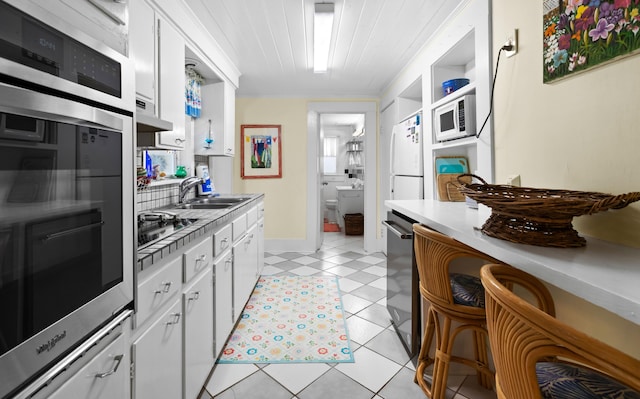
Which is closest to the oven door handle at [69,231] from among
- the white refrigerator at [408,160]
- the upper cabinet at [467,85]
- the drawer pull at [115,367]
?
the drawer pull at [115,367]

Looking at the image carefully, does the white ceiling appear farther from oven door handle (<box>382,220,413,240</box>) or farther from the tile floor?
the tile floor

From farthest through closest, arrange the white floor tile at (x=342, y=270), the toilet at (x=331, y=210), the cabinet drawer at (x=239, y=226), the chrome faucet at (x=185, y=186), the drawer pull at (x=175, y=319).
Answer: the toilet at (x=331, y=210)
the white floor tile at (x=342, y=270)
the chrome faucet at (x=185, y=186)
the cabinet drawer at (x=239, y=226)
the drawer pull at (x=175, y=319)

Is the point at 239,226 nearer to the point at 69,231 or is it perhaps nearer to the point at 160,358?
the point at 160,358

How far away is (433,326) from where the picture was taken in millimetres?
1567

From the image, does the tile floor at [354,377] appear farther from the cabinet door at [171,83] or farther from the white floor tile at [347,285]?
the cabinet door at [171,83]

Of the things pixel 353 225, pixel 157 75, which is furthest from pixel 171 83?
pixel 353 225

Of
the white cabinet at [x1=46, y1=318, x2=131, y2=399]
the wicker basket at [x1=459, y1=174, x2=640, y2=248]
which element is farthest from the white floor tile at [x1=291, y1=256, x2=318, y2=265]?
the white cabinet at [x1=46, y1=318, x2=131, y2=399]

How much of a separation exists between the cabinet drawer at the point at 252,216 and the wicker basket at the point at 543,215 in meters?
1.92

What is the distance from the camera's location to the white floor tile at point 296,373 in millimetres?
1685

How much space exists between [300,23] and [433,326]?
7.75 ft

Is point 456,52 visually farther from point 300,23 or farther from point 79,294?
point 79,294

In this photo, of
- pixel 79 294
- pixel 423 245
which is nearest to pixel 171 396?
pixel 79 294

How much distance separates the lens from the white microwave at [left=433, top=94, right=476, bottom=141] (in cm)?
209

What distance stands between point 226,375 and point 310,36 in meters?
2.66
